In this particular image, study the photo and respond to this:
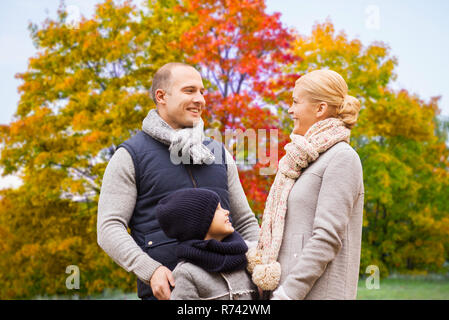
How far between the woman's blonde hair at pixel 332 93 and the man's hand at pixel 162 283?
1146 millimetres

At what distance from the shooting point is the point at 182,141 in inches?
111

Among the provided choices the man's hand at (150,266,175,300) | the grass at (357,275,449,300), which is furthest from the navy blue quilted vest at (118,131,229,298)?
the grass at (357,275,449,300)

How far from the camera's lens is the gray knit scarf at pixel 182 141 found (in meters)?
2.82

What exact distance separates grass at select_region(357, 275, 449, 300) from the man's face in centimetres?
1368

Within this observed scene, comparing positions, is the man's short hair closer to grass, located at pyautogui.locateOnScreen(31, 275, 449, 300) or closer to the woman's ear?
the woman's ear

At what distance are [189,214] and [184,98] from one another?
858 millimetres

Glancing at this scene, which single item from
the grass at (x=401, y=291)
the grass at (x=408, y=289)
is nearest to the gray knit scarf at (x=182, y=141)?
the grass at (x=401, y=291)

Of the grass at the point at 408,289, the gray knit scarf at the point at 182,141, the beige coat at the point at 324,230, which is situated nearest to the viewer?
the beige coat at the point at 324,230

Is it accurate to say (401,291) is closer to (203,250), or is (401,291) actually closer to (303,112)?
(303,112)

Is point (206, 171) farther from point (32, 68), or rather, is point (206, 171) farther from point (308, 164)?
point (32, 68)

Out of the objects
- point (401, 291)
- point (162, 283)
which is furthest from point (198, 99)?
point (401, 291)

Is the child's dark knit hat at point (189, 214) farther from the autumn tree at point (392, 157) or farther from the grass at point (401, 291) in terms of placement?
the autumn tree at point (392, 157)

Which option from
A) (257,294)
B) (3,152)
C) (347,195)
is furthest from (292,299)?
(3,152)

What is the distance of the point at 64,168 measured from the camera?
13266mm
